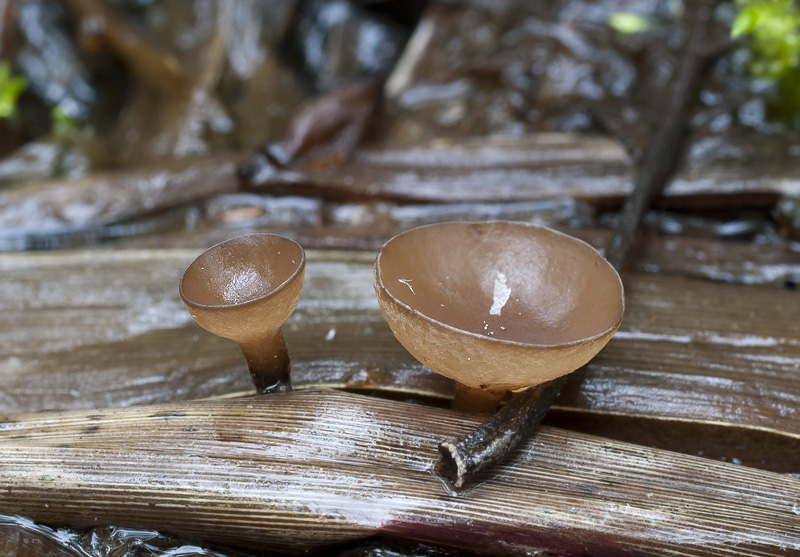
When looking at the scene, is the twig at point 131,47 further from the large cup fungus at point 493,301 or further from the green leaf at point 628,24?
the large cup fungus at point 493,301

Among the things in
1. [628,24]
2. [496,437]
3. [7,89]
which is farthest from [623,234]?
[7,89]

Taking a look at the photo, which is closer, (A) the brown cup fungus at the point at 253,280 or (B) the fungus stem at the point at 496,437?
(B) the fungus stem at the point at 496,437

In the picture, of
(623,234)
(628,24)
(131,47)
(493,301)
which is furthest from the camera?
(131,47)

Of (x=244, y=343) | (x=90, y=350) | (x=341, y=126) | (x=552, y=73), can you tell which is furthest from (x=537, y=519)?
(x=552, y=73)

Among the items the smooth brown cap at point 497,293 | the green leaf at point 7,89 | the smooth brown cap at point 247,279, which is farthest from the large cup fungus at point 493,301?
the green leaf at point 7,89

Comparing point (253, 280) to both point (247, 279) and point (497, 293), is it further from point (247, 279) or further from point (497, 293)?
point (497, 293)

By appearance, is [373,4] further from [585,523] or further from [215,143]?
[585,523]

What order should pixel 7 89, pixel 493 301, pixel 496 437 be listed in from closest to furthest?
pixel 496 437 → pixel 493 301 → pixel 7 89

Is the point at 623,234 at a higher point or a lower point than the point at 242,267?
higher

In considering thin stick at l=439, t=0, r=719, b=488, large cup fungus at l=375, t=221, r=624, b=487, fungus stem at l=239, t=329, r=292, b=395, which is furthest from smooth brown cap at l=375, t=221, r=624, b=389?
fungus stem at l=239, t=329, r=292, b=395
